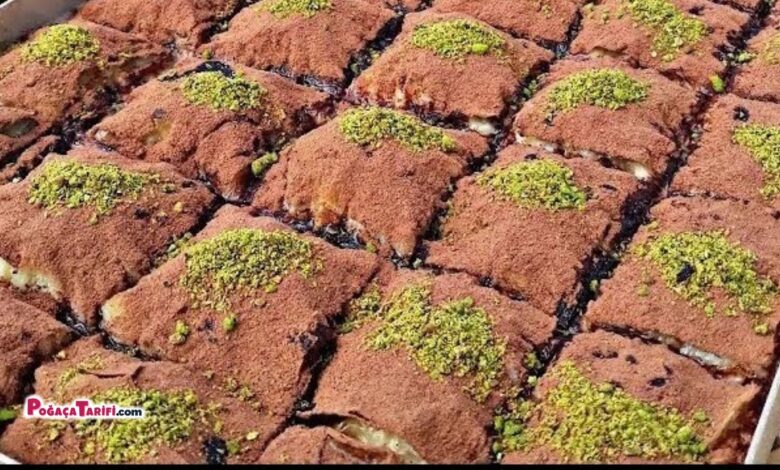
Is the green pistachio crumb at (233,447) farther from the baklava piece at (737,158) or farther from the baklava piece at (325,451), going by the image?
the baklava piece at (737,158)

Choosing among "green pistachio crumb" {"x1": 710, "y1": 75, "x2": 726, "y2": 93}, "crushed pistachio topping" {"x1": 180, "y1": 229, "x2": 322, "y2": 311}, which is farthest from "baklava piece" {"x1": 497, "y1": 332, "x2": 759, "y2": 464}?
"green pistachio crumb" {"x1": 710, "y1": 75, "x2": 726, "y2": 93}

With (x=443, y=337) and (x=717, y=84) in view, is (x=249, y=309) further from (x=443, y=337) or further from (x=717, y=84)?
(x=717, y=84)

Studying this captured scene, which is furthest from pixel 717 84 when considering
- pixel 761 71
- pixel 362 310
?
pixel 362 310

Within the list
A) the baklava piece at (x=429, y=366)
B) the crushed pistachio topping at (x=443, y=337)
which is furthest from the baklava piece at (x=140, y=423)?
the crushed pistachio topping at (x=443, y=337)

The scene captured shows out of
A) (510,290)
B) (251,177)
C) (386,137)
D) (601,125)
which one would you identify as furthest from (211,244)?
(601,125)

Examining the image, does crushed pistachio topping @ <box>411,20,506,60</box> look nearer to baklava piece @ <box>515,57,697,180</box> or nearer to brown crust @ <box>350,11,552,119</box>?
brown crust @ <box>350,11,552,119</box>

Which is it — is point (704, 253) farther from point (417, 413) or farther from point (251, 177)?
point (251, 177)
